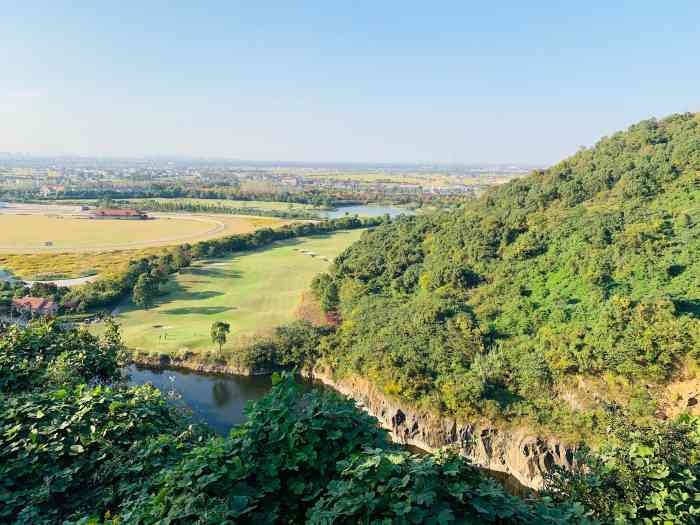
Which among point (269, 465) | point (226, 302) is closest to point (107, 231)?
point (226, 302)

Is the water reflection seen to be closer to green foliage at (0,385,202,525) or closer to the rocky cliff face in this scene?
the rocky cliff face

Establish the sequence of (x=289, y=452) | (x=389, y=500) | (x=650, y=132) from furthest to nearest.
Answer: (x=650, y=132), (x=289, y=452), (x=389, y=500)

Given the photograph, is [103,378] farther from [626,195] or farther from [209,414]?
[626,195]

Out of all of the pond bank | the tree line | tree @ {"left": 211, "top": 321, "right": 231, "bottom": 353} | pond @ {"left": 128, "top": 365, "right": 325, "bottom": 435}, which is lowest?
pond @ {"left": 128, "top": 365, "right": 325, "bottom": 435}

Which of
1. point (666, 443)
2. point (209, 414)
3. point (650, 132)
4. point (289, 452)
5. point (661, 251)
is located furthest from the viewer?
point (650, 132)

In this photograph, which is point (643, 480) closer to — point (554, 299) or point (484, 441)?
point (484, 441)

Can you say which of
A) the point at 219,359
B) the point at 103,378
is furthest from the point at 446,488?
the point at 219,359

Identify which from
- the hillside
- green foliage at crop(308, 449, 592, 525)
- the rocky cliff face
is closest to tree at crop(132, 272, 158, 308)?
the hillside

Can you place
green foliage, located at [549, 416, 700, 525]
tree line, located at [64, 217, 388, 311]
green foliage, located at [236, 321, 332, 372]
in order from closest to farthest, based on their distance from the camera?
1. green foliage, located at [549, 416, 700, 525]
2. green foliage, located at [236, 321, 332, 372]
3. tree line, located at [64, 217, 388, 311]

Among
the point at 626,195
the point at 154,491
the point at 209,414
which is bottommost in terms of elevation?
the point at 209,414
